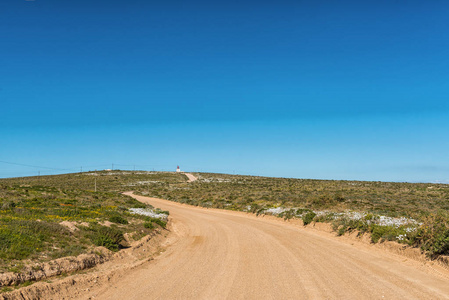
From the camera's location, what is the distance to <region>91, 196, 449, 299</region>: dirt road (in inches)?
372

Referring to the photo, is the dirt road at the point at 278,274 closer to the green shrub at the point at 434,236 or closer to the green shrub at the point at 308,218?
the green shrub at the point at 434,236

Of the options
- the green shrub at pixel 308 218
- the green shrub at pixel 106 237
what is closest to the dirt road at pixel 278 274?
the green shrub at pixel 106 237

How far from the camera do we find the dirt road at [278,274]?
9.46 metres

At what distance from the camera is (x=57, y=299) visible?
9133 millimetres

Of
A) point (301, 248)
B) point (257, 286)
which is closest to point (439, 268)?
point (301, 248)

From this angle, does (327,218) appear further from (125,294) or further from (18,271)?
(18,271)

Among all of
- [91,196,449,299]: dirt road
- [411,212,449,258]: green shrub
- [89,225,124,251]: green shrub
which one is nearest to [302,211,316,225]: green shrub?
[91,196,449,299]: dirt road

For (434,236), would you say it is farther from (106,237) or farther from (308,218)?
(106,237)

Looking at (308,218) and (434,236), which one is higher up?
(434,236)

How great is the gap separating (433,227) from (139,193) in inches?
2326

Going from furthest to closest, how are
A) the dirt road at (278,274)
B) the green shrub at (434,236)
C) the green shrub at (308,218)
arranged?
the green shrub at (308,218) < the green shrub at (434,236) < the dirt road at (278,274)

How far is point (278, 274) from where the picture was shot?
11375 millimetres

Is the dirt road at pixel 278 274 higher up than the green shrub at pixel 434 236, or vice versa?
the green shrub at pixel 434 236

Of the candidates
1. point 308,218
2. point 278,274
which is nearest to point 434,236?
point 278,274
